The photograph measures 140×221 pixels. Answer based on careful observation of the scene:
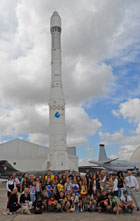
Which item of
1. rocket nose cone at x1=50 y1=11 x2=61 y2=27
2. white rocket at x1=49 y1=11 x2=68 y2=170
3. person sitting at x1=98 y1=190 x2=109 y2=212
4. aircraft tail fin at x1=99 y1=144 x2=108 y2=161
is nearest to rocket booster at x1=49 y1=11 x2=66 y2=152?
white rocket at x1=49 y1=11 x2=68 y2=170

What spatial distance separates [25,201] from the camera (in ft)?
24.7

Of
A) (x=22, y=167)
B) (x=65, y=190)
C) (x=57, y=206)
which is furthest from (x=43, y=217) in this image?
(x=22, y=167)

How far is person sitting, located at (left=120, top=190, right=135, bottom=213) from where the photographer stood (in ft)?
23.5

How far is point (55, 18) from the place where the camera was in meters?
29.2

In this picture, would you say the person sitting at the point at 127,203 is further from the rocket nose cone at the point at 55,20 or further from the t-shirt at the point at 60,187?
the rocket nose cone at the point at 55,20

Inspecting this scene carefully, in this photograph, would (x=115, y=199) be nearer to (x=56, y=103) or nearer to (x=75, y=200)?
(x=75, y=200)

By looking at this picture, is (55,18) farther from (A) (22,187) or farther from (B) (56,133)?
(A) (22,187)

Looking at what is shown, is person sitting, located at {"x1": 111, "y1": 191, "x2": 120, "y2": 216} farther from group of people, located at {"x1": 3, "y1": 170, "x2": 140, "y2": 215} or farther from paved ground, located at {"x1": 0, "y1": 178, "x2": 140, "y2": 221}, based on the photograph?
paved ground, located at {"x1": 0, "y1": 178, "x2": 140, "y2": 221}

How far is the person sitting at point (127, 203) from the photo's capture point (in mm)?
7176

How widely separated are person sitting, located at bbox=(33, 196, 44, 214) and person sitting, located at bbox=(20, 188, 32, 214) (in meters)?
0.21

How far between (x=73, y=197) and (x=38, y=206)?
1240mm

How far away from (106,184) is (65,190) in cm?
174

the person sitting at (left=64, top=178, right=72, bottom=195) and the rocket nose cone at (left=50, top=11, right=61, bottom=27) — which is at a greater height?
the rocket nose cone at (left=50, top=11, right=61, bottom=27)

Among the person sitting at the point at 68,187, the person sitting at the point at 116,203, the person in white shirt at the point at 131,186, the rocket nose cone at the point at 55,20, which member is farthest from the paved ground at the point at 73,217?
the rocket nose cone at the point at 55,20
